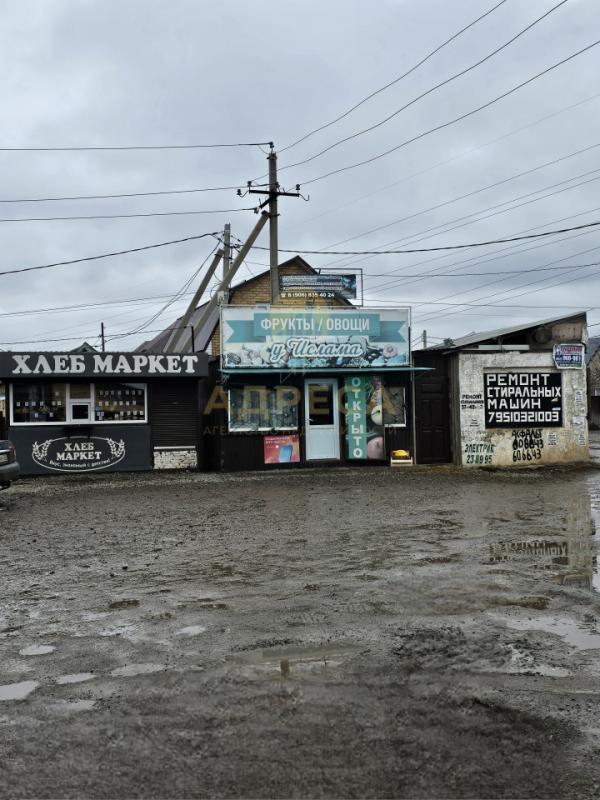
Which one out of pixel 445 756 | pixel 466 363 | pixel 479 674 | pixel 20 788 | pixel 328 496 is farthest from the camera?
pixel 466 363

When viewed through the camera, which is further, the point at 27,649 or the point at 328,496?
the point at 328,496

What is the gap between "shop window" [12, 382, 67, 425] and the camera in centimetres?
1989

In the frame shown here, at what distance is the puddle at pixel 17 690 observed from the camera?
4.58 meters

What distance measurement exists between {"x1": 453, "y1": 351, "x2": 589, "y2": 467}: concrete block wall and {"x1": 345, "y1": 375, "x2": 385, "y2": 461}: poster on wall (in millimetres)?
2259

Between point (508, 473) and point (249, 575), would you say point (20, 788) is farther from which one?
point (508, 473)

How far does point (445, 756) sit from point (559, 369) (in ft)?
63.7

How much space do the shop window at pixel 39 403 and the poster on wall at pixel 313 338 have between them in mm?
4434

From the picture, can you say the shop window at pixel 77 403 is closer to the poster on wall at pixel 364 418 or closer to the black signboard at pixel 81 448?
the black signboard at pixel 81 448

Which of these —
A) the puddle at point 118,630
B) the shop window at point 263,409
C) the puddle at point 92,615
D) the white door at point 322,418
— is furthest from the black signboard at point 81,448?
the puddle at point 118,630

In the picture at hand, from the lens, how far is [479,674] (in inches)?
188

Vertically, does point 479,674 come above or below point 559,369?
below

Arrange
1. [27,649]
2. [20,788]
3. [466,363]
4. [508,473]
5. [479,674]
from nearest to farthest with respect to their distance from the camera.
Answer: [20,788] < [479,674] < [27,649] < [508,473] < [466,363]

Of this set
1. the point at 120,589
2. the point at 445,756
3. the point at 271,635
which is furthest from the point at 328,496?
the point at 445,756

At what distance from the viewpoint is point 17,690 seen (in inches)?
185
